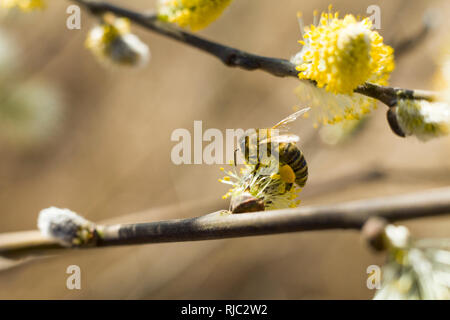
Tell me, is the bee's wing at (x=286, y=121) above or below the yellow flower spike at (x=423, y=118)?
above

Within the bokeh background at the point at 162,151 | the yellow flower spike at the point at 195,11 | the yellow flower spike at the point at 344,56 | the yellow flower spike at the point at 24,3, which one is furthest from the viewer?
the bokeh background at the point at 162,151

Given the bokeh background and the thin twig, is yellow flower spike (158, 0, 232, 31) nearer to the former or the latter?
the thin twig

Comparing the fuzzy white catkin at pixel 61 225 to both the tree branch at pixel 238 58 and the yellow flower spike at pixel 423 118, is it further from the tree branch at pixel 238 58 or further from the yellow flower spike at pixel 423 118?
the yellow flower spike at pixel 423 118

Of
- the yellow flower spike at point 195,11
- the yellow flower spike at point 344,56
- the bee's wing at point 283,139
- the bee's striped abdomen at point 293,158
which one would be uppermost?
the yellow flower spike at point 195,11

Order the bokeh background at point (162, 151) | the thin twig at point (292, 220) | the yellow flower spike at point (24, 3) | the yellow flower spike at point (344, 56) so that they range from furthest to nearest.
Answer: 1. the bokeh background at point (162, 151)
2. the yellow flower spike at point (24, 3)
3. the yellow flower spike at point (344, 56)
4. the thin twig at point (292, 220)

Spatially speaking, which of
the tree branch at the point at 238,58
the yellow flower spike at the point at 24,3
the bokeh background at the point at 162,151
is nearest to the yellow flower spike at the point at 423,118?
the tree branch at the point at 238,58

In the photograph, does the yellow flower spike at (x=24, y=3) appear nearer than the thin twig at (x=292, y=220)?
No
